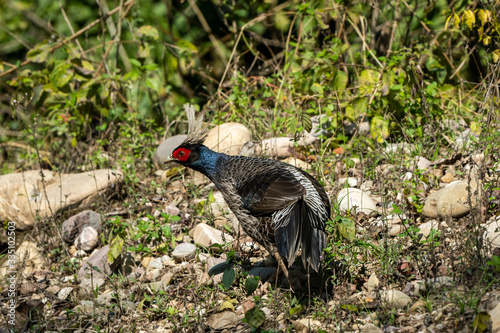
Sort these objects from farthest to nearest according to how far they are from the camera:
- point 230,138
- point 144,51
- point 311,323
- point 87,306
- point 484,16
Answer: point 144,51 < point 230,138 < point 484,16 < point 87,306 < point 311,323

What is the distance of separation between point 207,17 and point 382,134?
12.0 feet

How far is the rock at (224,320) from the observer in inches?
152

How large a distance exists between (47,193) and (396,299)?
413 cm

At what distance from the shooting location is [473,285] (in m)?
3.43

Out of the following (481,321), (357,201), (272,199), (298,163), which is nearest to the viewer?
(481,321)

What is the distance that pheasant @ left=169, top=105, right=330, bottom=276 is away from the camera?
3.86 metres

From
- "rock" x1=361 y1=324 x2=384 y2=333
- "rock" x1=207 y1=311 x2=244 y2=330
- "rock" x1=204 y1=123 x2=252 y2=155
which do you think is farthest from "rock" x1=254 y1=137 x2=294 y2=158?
"rock" x1=361 y1=324 x2=384 y2=333

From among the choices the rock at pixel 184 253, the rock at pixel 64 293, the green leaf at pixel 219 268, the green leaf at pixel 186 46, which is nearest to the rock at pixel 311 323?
the green leaf at pixel 219 268

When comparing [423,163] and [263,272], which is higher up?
[423,163]

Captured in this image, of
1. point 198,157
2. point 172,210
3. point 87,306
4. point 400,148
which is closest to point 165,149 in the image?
point 172,210

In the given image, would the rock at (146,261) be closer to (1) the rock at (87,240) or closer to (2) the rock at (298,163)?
(1) the rock at (87,240)

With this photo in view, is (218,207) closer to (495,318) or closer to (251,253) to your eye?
(251,253)

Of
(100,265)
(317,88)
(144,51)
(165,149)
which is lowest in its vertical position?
(100,265)

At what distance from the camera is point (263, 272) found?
4.50 metres
